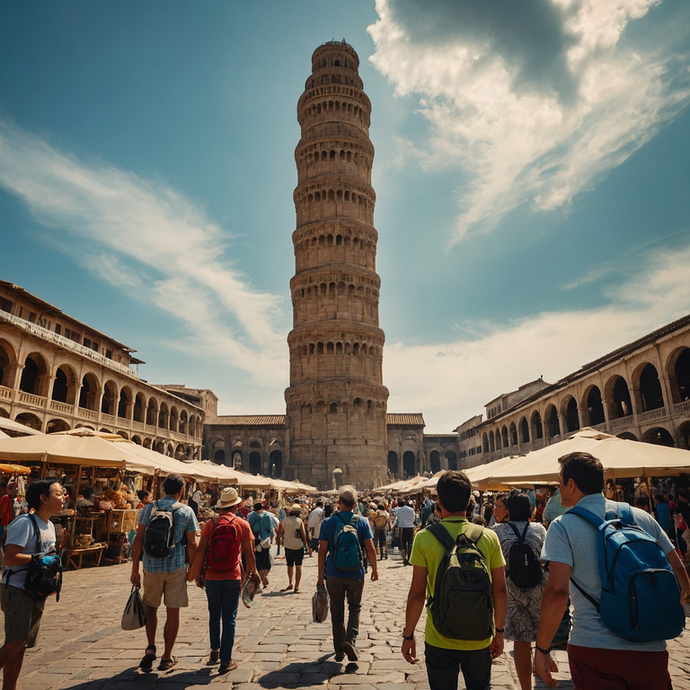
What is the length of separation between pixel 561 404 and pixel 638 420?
9.44 meters

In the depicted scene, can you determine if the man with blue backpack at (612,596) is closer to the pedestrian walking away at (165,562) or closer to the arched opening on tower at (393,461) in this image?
the pedestrian walking away at (165,562)

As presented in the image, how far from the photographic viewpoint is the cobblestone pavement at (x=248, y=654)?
504 cm

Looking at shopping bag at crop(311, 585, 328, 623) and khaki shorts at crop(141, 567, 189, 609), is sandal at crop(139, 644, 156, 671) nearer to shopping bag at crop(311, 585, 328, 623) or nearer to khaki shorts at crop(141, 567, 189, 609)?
khaki shorts at crop(141, 567, 189, 609)

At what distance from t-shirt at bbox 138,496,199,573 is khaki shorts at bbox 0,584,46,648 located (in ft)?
3.93

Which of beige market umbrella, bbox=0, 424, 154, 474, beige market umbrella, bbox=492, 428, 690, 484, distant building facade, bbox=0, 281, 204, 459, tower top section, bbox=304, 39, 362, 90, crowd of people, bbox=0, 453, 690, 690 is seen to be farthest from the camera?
tower top section, bbox=304, 39, 362, 90

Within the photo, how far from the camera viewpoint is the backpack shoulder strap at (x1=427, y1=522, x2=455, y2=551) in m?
3.42

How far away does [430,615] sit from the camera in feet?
11.0

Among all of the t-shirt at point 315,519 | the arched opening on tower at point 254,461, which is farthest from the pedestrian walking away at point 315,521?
the arched opening on tower at point 254,461

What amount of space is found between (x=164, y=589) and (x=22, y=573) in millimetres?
1462

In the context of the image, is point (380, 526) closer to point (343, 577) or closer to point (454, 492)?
point (343, 577)

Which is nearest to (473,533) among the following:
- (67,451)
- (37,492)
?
(37,492)

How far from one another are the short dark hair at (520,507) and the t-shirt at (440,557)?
161cm

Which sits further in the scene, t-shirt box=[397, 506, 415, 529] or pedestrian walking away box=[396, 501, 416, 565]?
t-shirt box=[397, 506, 415, 529]

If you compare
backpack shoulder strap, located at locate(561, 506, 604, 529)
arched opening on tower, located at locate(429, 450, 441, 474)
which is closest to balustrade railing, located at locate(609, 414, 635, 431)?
backpack shoulder strap, located at locate(561, 506, 604, 529)
